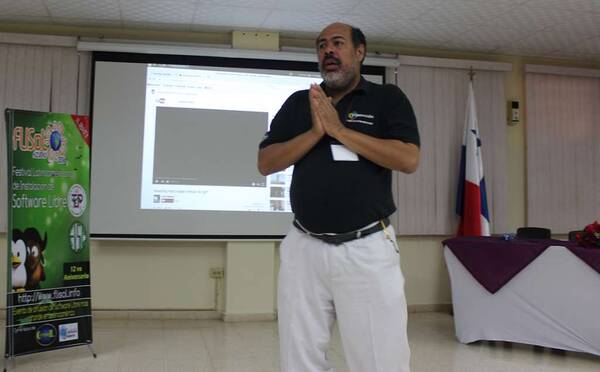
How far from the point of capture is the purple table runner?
11.5 ft

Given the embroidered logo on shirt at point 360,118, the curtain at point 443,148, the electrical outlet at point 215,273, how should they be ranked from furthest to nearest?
1. the curtain at point 443,148
2. the electrical outlet at point 215,273
3. the embroidered logo on shirt at point 360,118

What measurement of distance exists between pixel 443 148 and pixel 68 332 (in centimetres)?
376

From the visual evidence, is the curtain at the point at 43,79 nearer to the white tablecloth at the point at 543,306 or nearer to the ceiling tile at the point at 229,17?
the ceiling tile at the point at 229,17

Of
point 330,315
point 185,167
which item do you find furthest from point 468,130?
point 330,315

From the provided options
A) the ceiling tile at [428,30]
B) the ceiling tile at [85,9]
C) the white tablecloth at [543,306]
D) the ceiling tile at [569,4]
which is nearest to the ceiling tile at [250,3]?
the ceiling tile at [85,9]

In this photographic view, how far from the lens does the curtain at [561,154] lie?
5293 millimetres

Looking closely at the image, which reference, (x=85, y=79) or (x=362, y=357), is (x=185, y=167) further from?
(x=362, y=357)

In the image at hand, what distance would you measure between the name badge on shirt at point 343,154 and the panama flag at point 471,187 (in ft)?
12.2

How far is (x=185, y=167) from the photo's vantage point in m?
4.47

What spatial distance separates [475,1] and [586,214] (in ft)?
9.39

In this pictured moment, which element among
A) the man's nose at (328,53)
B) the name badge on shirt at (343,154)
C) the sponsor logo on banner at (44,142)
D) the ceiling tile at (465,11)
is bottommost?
the name badge on shirt at (343,154)

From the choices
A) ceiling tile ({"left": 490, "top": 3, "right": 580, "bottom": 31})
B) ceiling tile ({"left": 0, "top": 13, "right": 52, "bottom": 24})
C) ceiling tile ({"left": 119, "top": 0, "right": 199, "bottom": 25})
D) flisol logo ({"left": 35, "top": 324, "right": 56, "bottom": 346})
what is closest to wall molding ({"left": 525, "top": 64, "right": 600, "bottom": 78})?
ceiling tile ({"left": 490, "top": 3, "right": 580, "bottom": 31})

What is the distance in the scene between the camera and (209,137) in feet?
14.9

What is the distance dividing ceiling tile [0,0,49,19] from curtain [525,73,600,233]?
478 centimetres
